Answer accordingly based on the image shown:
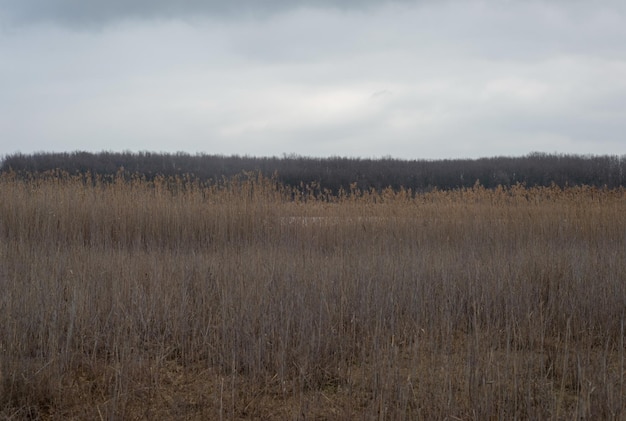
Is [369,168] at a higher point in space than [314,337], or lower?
higher

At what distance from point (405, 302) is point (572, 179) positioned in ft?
109

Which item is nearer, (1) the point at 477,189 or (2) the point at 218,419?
(2) the point at 218,419

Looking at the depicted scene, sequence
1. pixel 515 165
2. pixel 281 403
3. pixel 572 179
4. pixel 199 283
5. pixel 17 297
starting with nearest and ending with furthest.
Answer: pixel 281 403
pixel 17 297
pixel 199 283
pixel 572 179
pixel 515 165

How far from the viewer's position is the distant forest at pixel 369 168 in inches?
1368

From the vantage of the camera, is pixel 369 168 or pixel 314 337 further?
pixel 369 168

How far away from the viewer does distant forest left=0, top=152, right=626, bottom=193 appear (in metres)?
34.8

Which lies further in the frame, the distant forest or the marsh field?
the distant forest

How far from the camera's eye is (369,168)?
38.6 meters

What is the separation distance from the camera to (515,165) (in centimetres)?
3784

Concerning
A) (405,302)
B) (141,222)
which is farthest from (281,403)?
(141,222)

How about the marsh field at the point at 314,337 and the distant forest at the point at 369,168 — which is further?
the distant forest at the point at 369,168

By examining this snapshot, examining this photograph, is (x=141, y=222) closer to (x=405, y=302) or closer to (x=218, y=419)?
(x=405, y=302)

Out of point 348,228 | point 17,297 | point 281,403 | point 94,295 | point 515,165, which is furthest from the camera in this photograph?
point 515,165

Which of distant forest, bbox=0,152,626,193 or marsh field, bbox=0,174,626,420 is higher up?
distant forest, bbox=0,152,626,193
